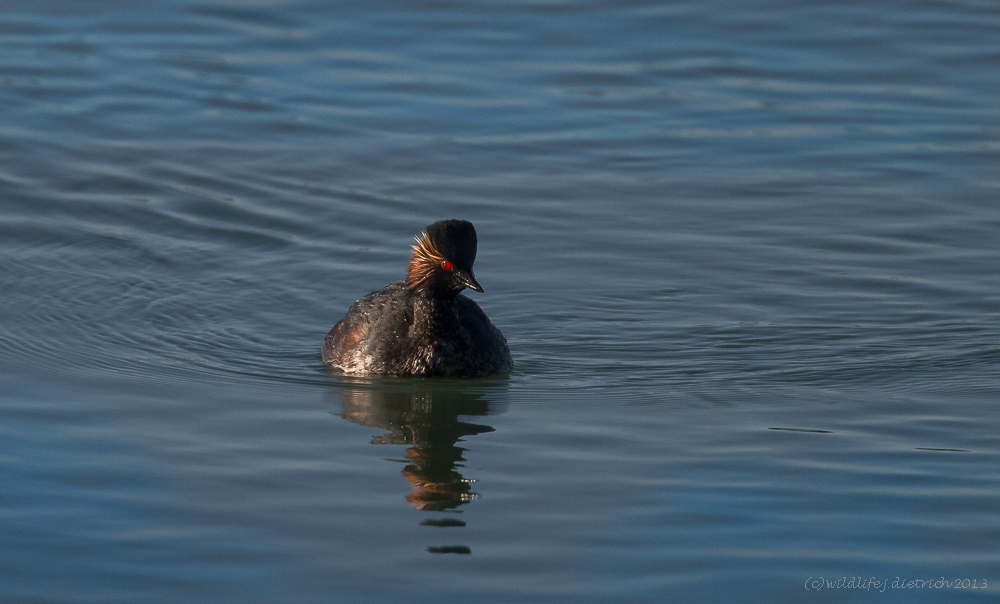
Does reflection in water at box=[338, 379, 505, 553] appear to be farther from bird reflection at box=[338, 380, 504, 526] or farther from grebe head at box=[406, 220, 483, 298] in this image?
grebe head at box=[406, 220, 483, 298]

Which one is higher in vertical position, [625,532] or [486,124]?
[486,124]

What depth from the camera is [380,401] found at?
11547 mm

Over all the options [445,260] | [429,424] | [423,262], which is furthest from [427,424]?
[423,262]

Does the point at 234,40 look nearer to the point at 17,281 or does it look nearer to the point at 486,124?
the point at 486,124

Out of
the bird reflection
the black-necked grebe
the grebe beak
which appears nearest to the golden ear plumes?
the black-necked grebe

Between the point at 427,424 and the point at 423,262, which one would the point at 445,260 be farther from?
the point at 427,424

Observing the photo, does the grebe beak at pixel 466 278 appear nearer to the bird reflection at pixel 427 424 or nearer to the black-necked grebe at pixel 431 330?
the black-necked grebe at pixel 431 330

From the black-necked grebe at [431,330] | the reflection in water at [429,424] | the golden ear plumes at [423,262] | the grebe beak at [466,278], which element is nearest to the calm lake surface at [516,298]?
the reflection in water at [429,424]

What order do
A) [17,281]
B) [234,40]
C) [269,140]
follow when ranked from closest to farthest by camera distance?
[17,281], [269,140], [234,40]

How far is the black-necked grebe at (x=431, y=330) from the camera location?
12.0m

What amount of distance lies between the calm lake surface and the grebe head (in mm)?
928

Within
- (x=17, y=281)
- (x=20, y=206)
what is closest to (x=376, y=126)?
(x=20, y=206)

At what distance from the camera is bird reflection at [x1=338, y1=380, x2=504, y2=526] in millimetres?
9117

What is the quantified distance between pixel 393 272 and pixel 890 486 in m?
7.89
